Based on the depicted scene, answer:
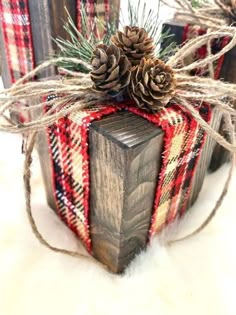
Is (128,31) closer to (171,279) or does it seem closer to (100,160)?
(100,160)

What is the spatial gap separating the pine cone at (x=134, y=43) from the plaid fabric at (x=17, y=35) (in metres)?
0.22

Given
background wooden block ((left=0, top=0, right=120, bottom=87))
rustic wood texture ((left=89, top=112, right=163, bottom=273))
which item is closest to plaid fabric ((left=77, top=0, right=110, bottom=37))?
background wooden block ((left=0, top=0, right=120, bottom=87))

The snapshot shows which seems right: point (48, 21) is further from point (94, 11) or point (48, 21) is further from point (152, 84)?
point (152, 84)

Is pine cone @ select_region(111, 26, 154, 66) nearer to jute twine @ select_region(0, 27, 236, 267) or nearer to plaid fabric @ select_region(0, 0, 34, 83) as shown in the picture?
jute twine @ select_region(0, 27, 236, 267)

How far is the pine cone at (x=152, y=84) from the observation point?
1.08 feet

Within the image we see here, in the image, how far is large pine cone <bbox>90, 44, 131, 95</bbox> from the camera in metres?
0.33

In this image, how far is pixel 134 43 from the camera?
35 cm

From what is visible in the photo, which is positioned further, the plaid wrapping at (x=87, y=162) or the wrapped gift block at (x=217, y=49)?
the wrapped gift block at (x=217, y=49)

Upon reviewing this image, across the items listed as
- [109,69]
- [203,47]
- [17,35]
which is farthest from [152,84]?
[17,35]

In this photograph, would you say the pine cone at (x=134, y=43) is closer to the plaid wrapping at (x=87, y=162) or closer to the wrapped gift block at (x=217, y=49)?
the plaid wrapping at (x=87, y=162)

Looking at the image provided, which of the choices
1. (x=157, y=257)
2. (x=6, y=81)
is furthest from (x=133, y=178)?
(x=6, y=81)

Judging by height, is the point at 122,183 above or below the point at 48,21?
below

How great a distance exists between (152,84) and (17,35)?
32 centimetres

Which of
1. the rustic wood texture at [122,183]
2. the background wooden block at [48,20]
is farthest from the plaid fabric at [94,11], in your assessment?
the rustic wood texture at [122,183]
